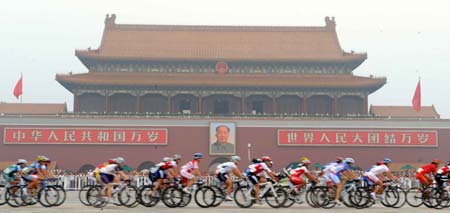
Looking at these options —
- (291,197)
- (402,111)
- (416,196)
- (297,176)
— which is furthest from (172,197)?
(402,111)

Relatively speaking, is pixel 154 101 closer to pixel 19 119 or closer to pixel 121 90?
pixel 121 90

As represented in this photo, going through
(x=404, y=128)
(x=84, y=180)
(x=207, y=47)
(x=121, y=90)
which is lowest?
(x=84, y=180)

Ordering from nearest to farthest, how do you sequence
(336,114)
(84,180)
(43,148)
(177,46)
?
(84,180) < (43,148) < (336,114) < (177,46)

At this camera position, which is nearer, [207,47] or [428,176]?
[428,176]

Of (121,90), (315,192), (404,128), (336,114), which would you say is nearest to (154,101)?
(121,90)

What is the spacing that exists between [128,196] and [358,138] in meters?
25.0

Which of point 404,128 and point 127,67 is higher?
point 127,67

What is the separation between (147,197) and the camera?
48.4ft

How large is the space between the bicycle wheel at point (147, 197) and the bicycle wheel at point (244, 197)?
192cm

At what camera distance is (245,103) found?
40.9m

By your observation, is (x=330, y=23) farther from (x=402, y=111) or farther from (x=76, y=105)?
(x=76, y=105)

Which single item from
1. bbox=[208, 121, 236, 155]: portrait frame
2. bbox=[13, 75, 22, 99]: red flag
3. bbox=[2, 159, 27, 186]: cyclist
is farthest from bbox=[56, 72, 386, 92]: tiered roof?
bbox=[2, 159, 27, 186]: cyclist

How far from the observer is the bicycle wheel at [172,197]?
47.8ft

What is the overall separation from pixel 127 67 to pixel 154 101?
3.03 metres
